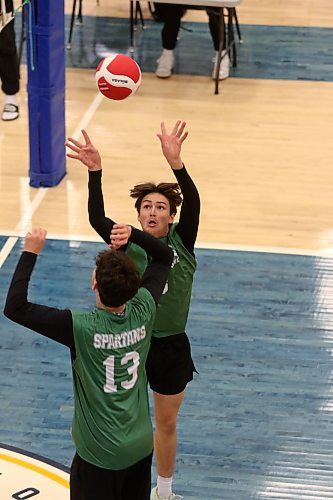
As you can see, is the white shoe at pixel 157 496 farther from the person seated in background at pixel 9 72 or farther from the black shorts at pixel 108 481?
the person seated in background at pixel 9 72

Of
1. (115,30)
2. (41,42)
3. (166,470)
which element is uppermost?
(41,42)

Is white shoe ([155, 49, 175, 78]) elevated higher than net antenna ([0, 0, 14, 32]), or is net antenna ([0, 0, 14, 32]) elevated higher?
net antenna ([0, 0, 14, 32])

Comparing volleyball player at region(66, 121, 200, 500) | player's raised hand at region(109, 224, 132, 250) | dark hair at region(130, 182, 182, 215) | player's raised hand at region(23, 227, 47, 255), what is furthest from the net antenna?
player's raised hand at region(23, 227, 47, 255)

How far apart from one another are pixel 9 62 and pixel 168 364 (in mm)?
5813

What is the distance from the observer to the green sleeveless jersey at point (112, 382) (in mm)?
3789

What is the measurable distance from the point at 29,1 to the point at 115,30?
469 centimetres

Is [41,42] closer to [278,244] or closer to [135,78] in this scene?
[135,78]

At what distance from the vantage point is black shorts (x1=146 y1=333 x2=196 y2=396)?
461 cm

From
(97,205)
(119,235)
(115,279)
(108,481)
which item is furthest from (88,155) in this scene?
(108,481)

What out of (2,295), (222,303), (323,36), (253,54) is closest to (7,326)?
(2,295)

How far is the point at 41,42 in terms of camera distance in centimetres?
804

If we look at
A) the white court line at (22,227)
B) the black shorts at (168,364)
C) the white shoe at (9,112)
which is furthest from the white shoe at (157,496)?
the white shoe at (9,112)

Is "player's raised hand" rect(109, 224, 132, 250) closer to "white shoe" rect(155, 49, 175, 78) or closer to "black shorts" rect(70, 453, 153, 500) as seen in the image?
"black shorts" rect(70, 453, 153, 500)

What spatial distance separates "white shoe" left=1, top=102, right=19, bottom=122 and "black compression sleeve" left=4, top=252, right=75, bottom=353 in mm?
6228
